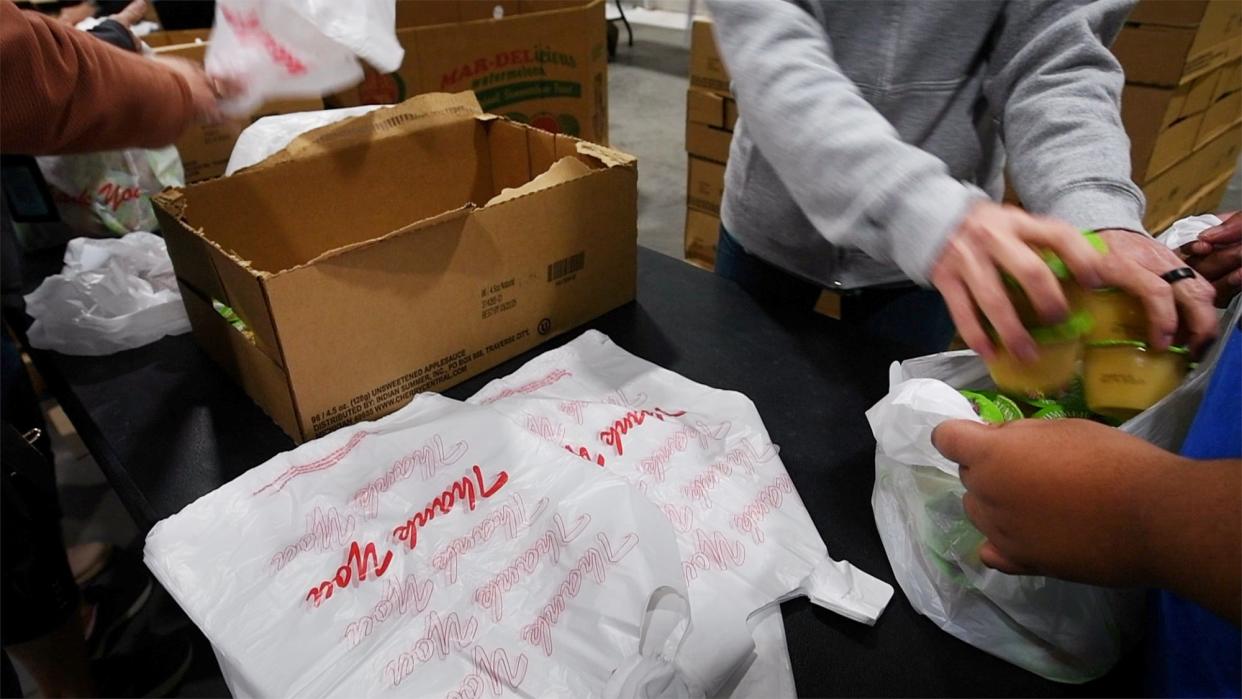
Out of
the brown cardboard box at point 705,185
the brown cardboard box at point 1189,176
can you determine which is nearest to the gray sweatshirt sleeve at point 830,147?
the brown cardboard box at point 705,185

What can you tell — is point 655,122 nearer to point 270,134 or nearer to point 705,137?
point 705,137

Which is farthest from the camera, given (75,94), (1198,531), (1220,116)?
(1220,116)

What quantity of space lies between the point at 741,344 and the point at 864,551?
0.36 m

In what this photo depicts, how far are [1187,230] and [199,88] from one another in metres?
1.07

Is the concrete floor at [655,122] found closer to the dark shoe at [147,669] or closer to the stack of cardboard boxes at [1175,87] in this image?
the stack of cardboard boxes at [1175,87]

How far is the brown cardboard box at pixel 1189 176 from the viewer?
2.11 metres

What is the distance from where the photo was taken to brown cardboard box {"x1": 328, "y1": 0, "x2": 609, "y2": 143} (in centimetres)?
175

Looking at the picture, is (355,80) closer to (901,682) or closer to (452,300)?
(452,300)

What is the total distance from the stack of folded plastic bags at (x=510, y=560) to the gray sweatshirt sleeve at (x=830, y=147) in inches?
8.8

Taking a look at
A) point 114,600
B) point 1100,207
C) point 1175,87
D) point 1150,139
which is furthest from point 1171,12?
point 114,600

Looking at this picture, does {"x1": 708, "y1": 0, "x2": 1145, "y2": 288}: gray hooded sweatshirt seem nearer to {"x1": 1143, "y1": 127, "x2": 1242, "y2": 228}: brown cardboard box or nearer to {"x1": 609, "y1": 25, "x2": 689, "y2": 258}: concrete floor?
{"x1": 609, "y1": 25, "x2": 689, "y2": 258}: concrete floor

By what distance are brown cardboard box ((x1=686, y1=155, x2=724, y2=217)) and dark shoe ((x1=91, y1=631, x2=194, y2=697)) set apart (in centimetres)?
176

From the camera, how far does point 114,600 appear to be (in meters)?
1.39

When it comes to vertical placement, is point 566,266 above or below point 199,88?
below
